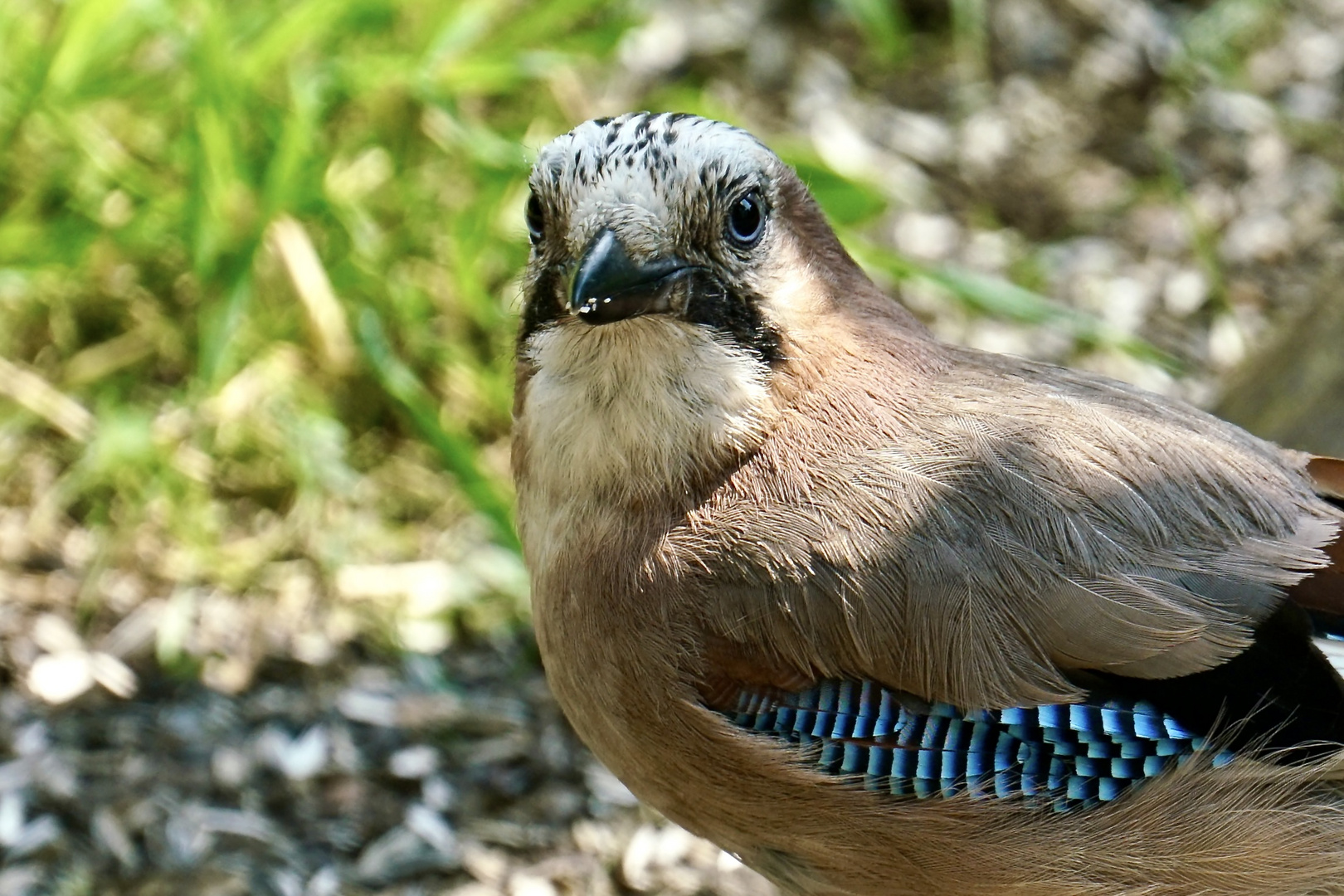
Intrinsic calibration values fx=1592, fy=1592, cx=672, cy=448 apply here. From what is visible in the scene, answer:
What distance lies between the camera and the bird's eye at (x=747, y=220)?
8.75 ft

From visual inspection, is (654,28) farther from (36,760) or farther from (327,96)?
(36,760)

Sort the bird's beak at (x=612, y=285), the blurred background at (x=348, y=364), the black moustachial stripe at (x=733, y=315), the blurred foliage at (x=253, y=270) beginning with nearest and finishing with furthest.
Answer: the bird's beak at (x=612, y=285) → the black moustachial stripe at (x=733, y=315) → the blurred background at (x=348, y=364) → the blurred foliage at (x=253, y=270)

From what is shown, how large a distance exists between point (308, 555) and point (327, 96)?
1.25 m

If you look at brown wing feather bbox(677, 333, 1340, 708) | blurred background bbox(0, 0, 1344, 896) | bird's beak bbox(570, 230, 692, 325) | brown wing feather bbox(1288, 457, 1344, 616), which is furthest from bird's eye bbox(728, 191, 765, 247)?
brown wing feather bbox(1288, 457, 1344, 616)

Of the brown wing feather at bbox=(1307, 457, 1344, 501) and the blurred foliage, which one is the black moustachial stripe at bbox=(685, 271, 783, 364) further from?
the blurred foliage

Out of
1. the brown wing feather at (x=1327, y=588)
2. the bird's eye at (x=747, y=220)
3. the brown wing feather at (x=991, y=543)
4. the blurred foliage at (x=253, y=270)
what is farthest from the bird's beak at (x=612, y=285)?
the blurred foliage at (x=253, y=270)

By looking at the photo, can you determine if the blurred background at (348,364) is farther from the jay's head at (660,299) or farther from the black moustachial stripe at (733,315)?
the black moustachial stripe at (733,315)

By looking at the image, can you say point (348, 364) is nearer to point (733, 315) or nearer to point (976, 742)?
point (733, 315)

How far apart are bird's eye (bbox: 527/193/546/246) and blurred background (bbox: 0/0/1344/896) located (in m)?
0.72

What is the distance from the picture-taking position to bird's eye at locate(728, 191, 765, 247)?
2666 mm

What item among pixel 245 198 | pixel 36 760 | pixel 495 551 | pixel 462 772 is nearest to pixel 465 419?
pixel 495 551

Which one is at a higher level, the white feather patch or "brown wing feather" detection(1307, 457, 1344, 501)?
"brown wing feather" detection(1307, 457, 1344, 501)

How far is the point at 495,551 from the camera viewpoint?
169 inches

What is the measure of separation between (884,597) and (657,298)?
60cm
